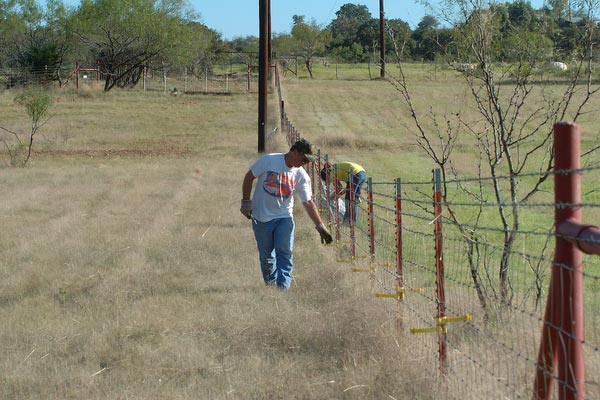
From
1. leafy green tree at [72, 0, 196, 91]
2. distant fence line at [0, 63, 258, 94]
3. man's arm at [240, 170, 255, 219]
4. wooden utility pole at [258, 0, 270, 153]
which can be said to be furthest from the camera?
leafy green tree at [72, 0, 196, 91]

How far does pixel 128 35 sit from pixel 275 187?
54960 mm

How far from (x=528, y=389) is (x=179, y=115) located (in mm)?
38622

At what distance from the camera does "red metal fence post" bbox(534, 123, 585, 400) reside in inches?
138

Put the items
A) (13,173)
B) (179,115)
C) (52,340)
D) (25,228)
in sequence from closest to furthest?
(52,340) < (25,228) < (13,173) < (179,115)

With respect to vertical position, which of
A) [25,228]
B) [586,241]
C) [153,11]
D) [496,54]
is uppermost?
[153,11]

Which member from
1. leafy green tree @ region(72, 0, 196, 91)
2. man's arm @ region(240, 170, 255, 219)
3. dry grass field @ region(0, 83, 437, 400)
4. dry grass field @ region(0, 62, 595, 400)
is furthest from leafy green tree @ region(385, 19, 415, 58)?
leafy green tree @ region(72, 0, 196, 91)

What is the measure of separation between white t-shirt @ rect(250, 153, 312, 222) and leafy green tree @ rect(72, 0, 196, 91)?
52729mm

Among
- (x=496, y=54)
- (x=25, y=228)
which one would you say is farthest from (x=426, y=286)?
(x=25, y=228)

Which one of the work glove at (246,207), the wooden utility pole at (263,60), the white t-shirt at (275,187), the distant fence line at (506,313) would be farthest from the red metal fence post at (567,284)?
the wooden utility pole at (263,60)

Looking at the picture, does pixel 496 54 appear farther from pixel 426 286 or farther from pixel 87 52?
pixel 87 52

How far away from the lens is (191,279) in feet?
29.7

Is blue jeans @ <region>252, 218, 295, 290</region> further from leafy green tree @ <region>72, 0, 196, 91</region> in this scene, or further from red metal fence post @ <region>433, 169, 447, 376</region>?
leafy green tree @ <region>72, 0, 196, 91</region>

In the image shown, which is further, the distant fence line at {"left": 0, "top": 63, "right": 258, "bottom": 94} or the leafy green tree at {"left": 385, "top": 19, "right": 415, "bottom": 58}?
the distant fence line at {"left": 0, "top": 63, "right": 258, "bottom": 94}

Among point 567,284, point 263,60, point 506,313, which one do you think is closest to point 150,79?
point 263,60
